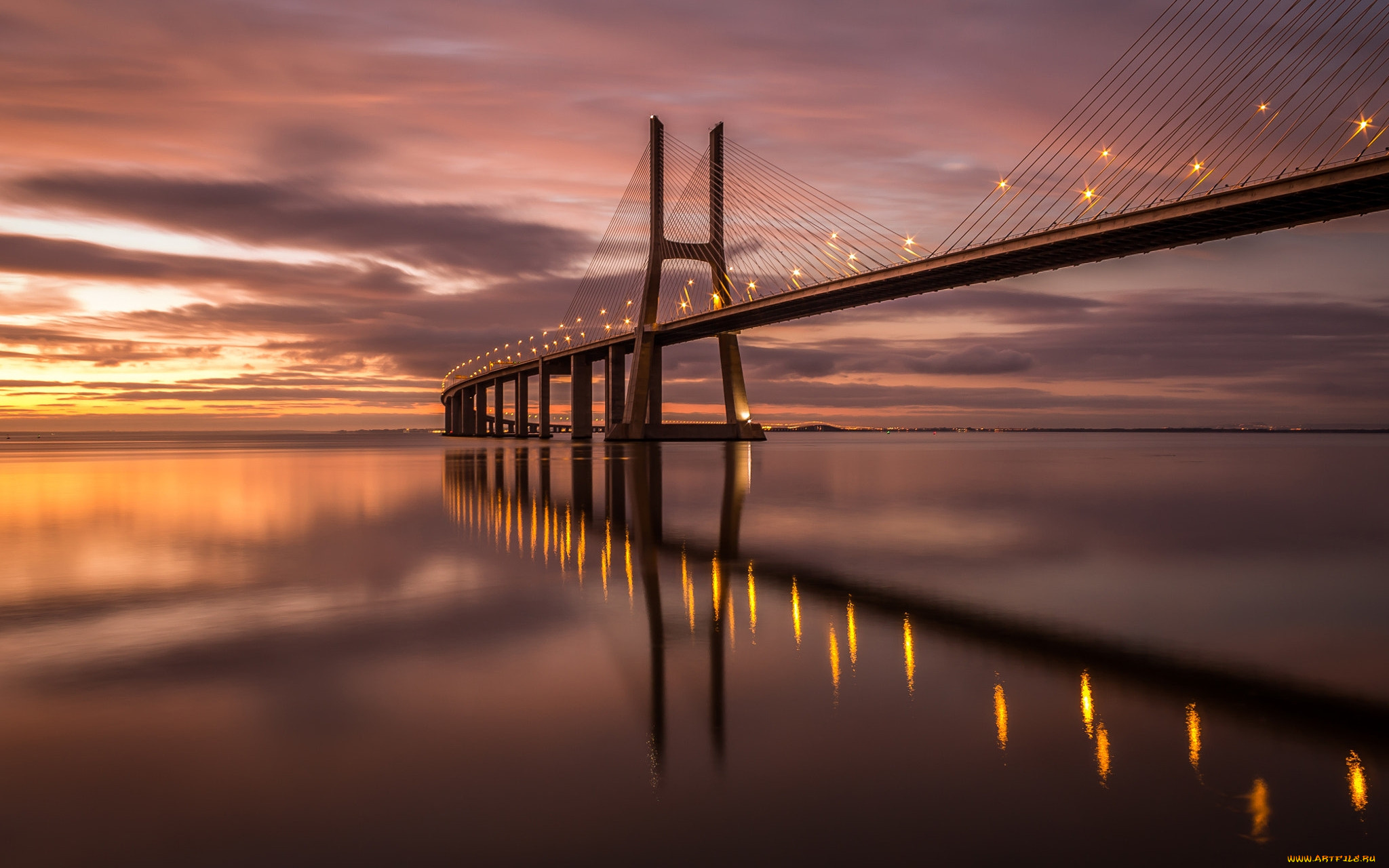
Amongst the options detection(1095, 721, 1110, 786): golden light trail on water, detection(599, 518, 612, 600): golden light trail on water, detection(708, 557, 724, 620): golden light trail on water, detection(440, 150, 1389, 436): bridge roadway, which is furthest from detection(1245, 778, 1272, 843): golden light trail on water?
detection(440, 150, 1389, 436): bridge roadway

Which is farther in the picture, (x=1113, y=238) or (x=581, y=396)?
(x=581, y=396)

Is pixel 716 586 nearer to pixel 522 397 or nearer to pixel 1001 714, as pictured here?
pixel 1001 714

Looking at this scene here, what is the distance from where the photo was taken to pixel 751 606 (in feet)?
29.3

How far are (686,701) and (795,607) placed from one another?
138 inches

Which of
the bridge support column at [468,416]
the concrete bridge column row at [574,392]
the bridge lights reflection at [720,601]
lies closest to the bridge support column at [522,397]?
the concrete bridge column row at [574,392]

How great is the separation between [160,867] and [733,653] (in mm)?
4252

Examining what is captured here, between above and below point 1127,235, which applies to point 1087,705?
below

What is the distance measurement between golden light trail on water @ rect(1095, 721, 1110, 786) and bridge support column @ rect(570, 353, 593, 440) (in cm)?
8053

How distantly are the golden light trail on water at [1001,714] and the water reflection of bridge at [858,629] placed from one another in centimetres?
1

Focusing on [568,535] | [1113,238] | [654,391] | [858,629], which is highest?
[1113,238]

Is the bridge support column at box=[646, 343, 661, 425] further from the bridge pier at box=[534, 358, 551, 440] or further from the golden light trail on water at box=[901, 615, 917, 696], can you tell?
the golden light trail on water at box=[901, 615, 917, 696]

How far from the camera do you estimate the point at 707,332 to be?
6812 cm

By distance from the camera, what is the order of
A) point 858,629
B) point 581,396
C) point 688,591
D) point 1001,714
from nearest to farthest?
1. point 1001,714
2. point 858,629
3. point 688,591
4. point 581,396

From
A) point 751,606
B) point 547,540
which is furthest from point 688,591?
point 547,540
